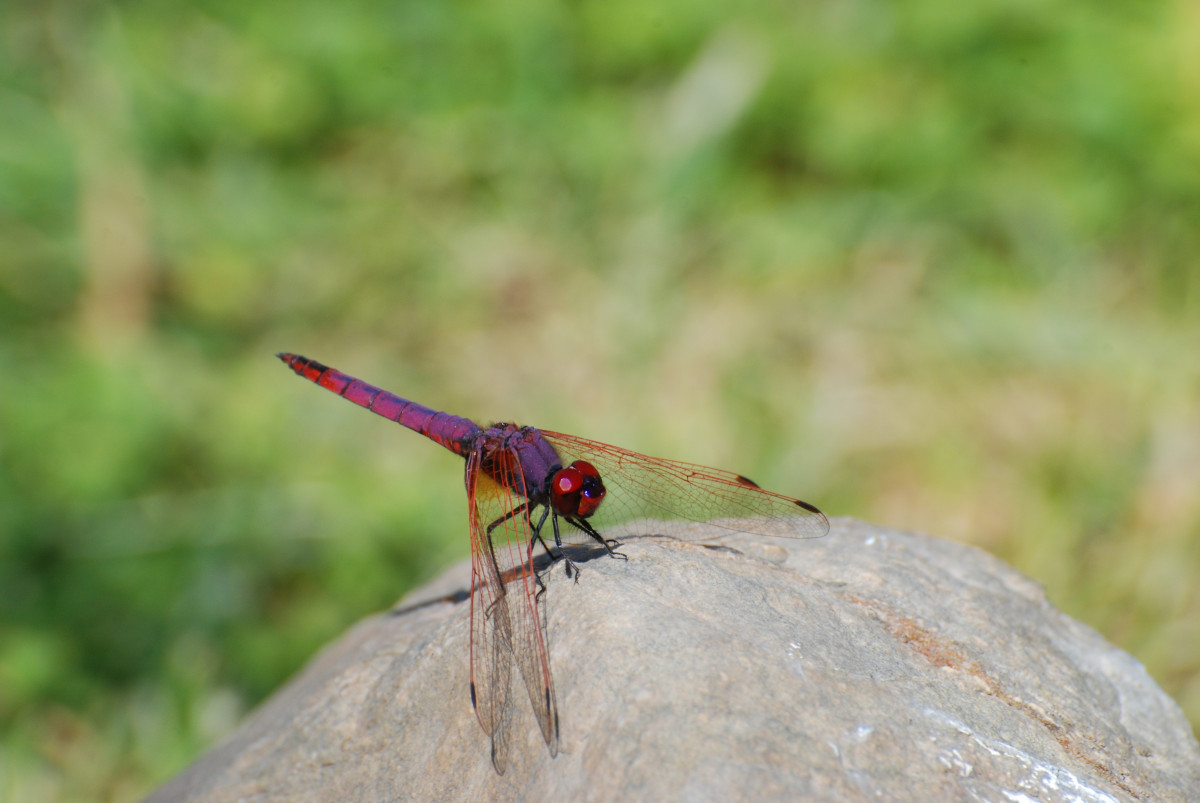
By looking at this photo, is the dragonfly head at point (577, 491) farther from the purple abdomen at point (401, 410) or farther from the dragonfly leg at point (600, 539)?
the purple abdomen at point (401, 410)

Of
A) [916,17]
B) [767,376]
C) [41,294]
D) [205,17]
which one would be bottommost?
[41,294]

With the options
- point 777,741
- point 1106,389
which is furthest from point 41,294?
point 1106,389

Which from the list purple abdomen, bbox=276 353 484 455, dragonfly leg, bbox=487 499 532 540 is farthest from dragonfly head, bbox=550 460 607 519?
purple abdomen, bbox=276 353 484 455

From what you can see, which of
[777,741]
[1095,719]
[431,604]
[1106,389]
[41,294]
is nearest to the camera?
[777,741]

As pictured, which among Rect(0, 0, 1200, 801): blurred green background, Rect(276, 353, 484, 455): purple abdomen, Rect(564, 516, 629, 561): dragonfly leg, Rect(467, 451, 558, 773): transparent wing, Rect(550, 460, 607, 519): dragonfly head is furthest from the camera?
Rect(0, 0, 1200, 801): blurred green background

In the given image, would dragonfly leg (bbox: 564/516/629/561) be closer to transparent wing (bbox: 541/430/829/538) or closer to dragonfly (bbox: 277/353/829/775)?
dragonfly (bbox: 277/353/829/775)

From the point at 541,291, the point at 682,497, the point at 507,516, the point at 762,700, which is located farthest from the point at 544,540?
the point at 541,291

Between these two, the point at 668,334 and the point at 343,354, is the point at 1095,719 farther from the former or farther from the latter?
the point at 343,354
